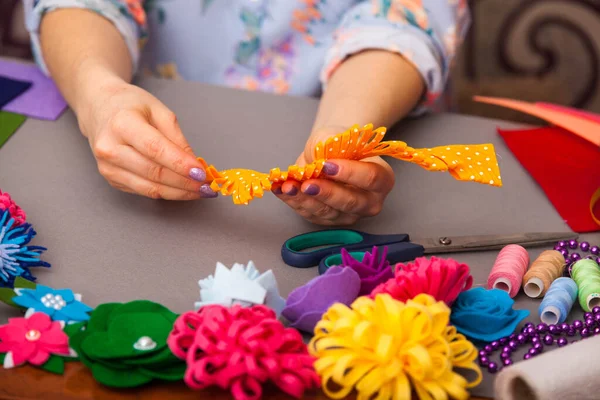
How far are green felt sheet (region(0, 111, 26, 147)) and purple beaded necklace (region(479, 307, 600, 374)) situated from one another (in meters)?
0.57

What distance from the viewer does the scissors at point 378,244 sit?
2.08 ft

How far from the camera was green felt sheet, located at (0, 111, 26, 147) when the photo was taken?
0.80 metres

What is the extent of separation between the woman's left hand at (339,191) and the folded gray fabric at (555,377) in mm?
231

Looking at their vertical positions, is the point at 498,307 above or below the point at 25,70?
below

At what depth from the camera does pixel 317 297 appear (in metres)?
0.54

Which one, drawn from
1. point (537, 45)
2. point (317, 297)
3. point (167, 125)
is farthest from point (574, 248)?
point (537, 45)

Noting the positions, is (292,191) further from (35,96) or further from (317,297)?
(35,96)

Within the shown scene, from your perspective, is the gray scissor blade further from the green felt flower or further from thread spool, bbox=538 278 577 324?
the green felt flower

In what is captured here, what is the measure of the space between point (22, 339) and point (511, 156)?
600mm

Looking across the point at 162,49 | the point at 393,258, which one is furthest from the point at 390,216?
the point at 162,49

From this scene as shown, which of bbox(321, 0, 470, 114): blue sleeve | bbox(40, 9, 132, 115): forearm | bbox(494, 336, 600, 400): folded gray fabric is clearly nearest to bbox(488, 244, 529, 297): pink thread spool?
bbox(494, 336, 600, 400): folded gray fabric

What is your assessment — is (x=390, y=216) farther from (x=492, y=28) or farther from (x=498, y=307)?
(x=492, y=28)

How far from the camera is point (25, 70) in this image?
3.11ft

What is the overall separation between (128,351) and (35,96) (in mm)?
504
